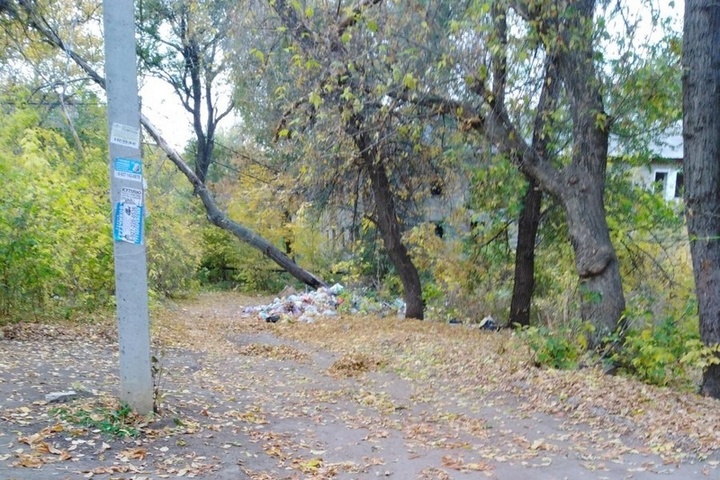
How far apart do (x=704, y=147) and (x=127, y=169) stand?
6307 mm

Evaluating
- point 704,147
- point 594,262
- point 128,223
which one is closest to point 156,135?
point 128,223

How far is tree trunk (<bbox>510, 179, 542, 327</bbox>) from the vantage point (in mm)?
10820

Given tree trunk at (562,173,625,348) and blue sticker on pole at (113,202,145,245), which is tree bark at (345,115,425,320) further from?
blue sticker on pole at (113,202,145,245)

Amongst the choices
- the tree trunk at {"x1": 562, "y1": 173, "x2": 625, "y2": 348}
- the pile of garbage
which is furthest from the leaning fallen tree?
the tree trunk at {"x1": 562, "y1": 173, "x2": 625, "y2": 348}

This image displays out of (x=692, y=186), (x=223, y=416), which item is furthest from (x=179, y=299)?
(x=692, y=186)

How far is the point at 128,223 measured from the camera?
4.29 metres

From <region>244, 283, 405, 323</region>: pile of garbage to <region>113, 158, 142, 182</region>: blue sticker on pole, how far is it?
9178 millimetres

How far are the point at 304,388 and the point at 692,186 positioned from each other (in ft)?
17.0

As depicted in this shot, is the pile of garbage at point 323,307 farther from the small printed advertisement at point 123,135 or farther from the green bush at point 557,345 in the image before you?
the small printed advertisement at point 123,135

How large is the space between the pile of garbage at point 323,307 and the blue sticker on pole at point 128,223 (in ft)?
29.9

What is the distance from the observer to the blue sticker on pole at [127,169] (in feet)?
14.0

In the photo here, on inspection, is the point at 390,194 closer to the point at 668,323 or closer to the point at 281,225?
the point at 668,323

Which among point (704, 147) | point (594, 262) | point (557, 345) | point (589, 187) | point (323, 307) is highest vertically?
point (704, 147)

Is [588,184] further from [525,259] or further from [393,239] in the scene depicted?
[393,239]
